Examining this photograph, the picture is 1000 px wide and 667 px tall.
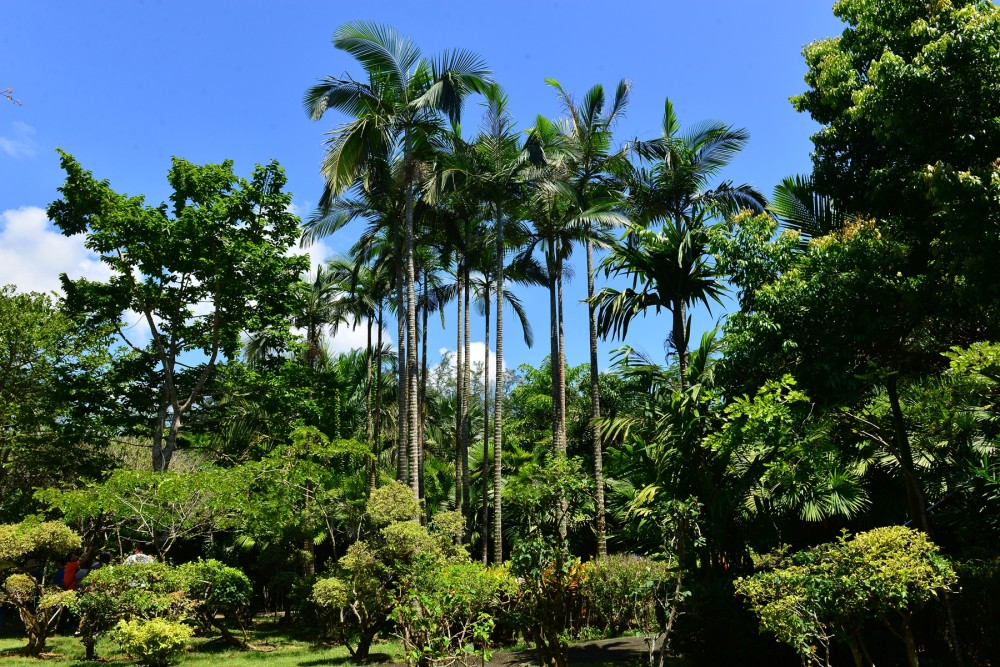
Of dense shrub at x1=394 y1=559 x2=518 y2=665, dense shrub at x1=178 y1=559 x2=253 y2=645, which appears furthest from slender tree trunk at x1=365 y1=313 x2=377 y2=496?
dense shrub at x1=394 y1=559 x2=518 y2=665

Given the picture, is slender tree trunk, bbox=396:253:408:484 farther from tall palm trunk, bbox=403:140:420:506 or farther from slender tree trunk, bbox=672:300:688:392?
slender tree trunk, bbox=672:300:688:392

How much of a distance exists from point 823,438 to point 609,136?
11.9 m

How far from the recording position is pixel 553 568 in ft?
29.0

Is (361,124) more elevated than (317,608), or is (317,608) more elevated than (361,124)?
(361,124)

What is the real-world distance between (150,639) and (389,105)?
12.9m

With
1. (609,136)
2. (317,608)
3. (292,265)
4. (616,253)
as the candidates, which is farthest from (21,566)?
(609,136)

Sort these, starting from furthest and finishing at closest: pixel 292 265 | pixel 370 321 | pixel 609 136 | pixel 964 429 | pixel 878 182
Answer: pixel 370 321 → pixel 292 265 → pixel 609 136 → pixel 878 182 → pixel 964 429

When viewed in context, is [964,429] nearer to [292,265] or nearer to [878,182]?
[878,182]

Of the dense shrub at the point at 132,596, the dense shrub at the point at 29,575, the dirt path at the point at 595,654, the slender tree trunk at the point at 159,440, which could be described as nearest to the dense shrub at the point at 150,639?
the dense shrub at the point at 132,596

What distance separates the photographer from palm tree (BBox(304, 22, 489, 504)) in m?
16.7

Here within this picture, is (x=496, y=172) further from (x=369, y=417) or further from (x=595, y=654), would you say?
(x=369, y=417)

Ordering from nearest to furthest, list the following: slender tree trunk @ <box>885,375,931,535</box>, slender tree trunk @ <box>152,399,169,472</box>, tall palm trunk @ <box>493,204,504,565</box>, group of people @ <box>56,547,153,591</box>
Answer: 1. slender tree trunk @ <box>885,375,931,535</box>
2. group of people @ <box>56,547,153,591</box>
3. tall palm trunk @ <box>493,204,504,565</box>
4. slender tree trunk @ <box>152,399,169,472</box>

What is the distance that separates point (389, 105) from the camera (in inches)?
683

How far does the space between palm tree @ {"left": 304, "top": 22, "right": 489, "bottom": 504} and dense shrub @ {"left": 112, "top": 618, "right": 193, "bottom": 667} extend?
6.66m
